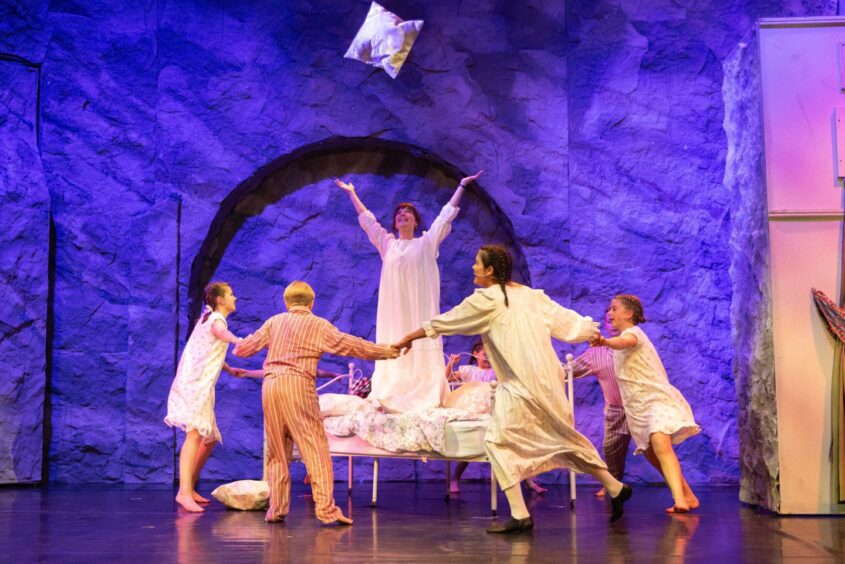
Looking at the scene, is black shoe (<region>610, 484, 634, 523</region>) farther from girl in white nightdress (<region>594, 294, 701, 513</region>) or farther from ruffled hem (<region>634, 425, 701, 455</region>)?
ruffled hem (<region>634, 425, 701, 455</region>)

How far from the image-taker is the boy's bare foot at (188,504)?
18.9ft

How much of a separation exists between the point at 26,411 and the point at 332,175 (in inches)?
139

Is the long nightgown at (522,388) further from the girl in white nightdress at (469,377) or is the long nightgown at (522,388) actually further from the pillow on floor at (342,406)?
the girl in white nightdress at (469,377)

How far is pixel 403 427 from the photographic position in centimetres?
594

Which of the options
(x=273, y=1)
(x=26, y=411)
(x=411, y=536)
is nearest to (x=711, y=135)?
(x=273, y=1)

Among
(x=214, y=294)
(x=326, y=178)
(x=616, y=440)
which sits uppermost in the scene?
(x=326, y=178)

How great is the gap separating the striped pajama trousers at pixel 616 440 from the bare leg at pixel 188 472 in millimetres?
2910

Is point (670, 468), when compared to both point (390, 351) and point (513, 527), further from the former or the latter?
point (390, 351)

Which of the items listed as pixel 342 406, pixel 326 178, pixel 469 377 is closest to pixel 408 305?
pixel 469 377

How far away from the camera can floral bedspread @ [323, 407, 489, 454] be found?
19.1 ft

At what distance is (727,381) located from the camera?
8.30 metres

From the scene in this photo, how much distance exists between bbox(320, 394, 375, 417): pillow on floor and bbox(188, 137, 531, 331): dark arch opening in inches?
112

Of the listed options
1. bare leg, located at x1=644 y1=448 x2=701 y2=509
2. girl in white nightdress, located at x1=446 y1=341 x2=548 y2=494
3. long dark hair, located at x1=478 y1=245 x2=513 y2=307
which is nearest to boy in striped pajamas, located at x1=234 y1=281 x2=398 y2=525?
long dark hair, located at x1=478 y1=245 x2=513 y2=307

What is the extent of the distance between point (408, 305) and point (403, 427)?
1.42 m
